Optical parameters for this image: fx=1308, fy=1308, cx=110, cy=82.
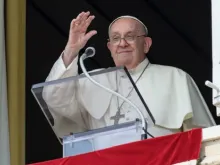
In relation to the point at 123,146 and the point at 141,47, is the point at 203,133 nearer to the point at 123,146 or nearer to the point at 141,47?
the point at 123,146

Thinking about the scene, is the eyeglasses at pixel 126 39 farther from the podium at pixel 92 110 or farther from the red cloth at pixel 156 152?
the red cloth at pixel 156 152

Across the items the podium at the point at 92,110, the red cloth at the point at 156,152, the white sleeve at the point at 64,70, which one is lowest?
the red cloth at the point at 156,152

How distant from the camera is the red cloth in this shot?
195 inches

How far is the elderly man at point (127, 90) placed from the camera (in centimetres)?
557

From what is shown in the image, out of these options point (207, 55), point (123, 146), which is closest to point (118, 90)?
point (123, 146)

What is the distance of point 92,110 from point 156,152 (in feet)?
2.35

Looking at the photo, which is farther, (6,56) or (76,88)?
(76,88)

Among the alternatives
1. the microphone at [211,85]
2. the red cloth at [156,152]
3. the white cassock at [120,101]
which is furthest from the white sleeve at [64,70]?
the microphone at [211,85]

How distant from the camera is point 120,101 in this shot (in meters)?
5.48

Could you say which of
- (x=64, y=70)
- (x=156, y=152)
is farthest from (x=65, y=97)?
(x=156, y=152)

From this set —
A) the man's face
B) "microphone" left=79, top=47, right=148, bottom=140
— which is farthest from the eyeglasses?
"microphone" left=79, top=47, right=148, bottom=140

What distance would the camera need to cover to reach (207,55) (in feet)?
21.3

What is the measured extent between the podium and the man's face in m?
0.17

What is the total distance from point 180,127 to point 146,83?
0.30 m
